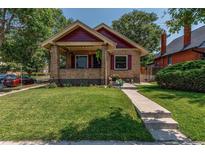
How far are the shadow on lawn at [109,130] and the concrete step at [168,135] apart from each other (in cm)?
21

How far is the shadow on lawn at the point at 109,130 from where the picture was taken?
540 centimetres

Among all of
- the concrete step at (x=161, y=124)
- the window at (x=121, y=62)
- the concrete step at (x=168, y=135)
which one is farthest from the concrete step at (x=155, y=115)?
the window at (x=121, y=62)

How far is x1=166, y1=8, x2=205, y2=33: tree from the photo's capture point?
623cm

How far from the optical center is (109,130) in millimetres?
5875

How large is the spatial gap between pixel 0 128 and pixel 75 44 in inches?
463

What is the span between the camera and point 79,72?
18016mm

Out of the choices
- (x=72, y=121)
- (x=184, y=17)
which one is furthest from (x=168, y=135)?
(x=184, y=17)

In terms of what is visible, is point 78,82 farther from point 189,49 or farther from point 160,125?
point 189,49

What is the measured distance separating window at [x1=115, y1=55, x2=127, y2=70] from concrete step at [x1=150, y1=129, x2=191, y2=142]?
1667 cm

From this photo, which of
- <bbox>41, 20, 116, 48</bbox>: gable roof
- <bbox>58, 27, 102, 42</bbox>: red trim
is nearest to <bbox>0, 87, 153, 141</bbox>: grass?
<bbox>41, 20, 116, 48</bbox>: gable roof

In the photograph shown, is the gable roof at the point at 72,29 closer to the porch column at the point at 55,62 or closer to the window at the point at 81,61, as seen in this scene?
the porch column at the point at 55,62

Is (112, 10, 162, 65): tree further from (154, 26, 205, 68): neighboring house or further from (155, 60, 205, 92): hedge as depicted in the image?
(155, 60, 205, 92): hedge

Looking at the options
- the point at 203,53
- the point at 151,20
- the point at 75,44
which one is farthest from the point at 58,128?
the point at 151,20

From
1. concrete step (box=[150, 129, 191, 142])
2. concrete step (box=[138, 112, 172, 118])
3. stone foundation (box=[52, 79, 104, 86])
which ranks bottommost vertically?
concrete step (box=[150, 129, 191, 142])
